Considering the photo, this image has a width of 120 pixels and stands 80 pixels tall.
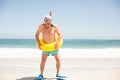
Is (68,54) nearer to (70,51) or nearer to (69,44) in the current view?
(70,51)

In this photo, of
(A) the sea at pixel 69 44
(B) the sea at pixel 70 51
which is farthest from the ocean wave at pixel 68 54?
(A) the sea at pixel 69 44

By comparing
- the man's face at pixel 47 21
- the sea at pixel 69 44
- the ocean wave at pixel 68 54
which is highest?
the man's face at pixel 47 21

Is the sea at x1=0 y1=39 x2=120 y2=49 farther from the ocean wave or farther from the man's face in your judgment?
the man's face

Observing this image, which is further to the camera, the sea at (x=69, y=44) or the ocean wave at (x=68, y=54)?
the sea at (x=69, y=44)

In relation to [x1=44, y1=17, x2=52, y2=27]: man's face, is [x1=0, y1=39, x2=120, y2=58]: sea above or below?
below

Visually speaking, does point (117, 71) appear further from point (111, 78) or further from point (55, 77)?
point (55, 77)

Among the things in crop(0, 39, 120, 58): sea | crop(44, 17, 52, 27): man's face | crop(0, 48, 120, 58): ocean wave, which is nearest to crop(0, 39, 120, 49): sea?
crop(0, 39, 120, 58): sea

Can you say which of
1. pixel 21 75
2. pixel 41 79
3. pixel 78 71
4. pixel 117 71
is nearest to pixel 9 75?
pixel 21 75

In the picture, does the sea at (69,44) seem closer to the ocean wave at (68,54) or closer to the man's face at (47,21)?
the ocean wave at (68,54)

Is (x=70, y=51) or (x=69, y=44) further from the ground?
(x=69, y=44)

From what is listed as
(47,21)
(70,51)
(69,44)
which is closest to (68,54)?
(70,51)

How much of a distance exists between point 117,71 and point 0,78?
5.77 feet

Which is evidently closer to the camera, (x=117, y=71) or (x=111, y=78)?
(x=111, y=78)

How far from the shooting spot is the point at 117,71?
388cm
